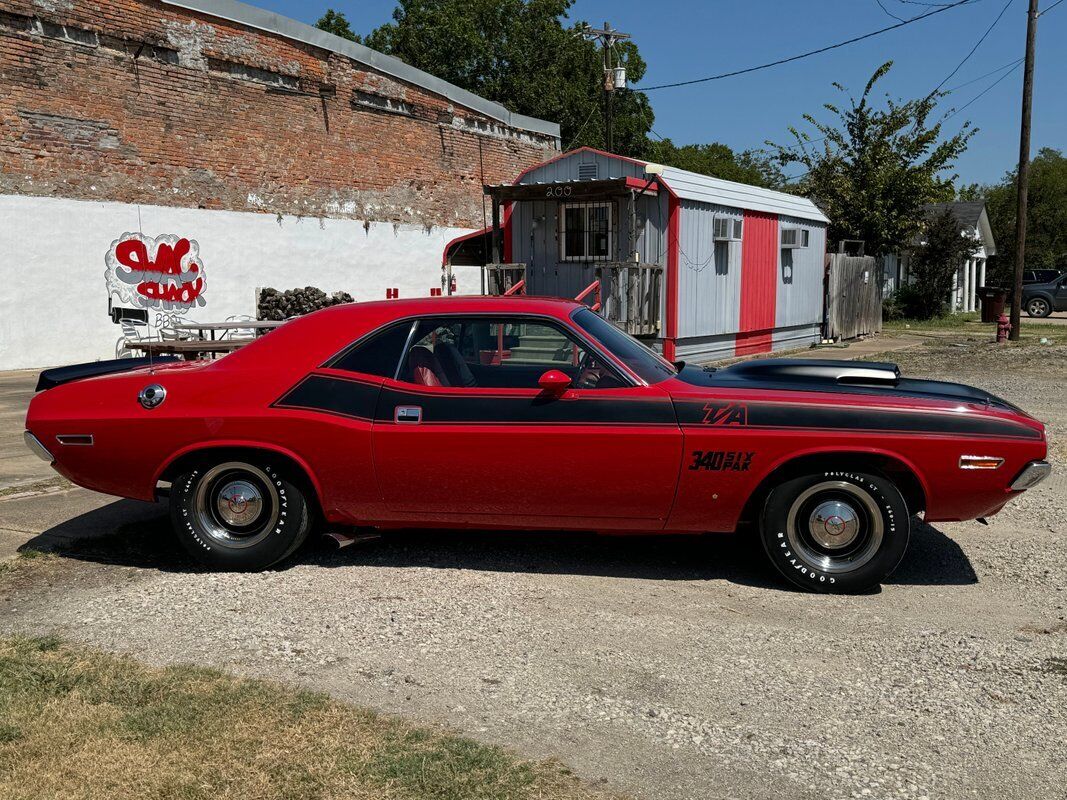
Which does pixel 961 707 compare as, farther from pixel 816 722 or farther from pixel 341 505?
pixel 341 505

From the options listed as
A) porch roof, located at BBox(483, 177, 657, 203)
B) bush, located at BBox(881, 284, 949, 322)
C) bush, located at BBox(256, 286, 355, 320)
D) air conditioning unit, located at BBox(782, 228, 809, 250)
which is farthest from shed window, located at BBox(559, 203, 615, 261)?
bush, located at BBox(881, 284, 949, 322)

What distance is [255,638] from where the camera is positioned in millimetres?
4316

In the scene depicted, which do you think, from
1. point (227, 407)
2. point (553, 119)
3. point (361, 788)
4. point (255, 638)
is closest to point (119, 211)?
point (227, 407)

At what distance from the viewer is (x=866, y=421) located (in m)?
4.76

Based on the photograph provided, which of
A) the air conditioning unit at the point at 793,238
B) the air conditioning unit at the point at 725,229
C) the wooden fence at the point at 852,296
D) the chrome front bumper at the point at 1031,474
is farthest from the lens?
the wooden fence at the point at 852,296

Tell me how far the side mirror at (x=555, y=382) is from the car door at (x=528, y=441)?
38mm

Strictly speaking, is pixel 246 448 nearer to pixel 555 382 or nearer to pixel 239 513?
pixel 239 513

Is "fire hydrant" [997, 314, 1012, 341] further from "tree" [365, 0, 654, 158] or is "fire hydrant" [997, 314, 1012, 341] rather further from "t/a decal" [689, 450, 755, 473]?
"tree" [365, 0, 654, 158]

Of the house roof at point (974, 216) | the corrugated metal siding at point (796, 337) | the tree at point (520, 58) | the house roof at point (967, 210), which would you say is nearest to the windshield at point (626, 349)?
the corrugated metal siding at point (796, 337)

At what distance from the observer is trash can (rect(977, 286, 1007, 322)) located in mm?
28484

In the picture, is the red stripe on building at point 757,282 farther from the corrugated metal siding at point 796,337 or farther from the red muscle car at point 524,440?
the red muscle car at point 524,440

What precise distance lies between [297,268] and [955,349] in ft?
45.1

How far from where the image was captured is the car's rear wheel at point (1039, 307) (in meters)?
35.4

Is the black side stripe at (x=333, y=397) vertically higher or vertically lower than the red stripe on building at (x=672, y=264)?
lower
